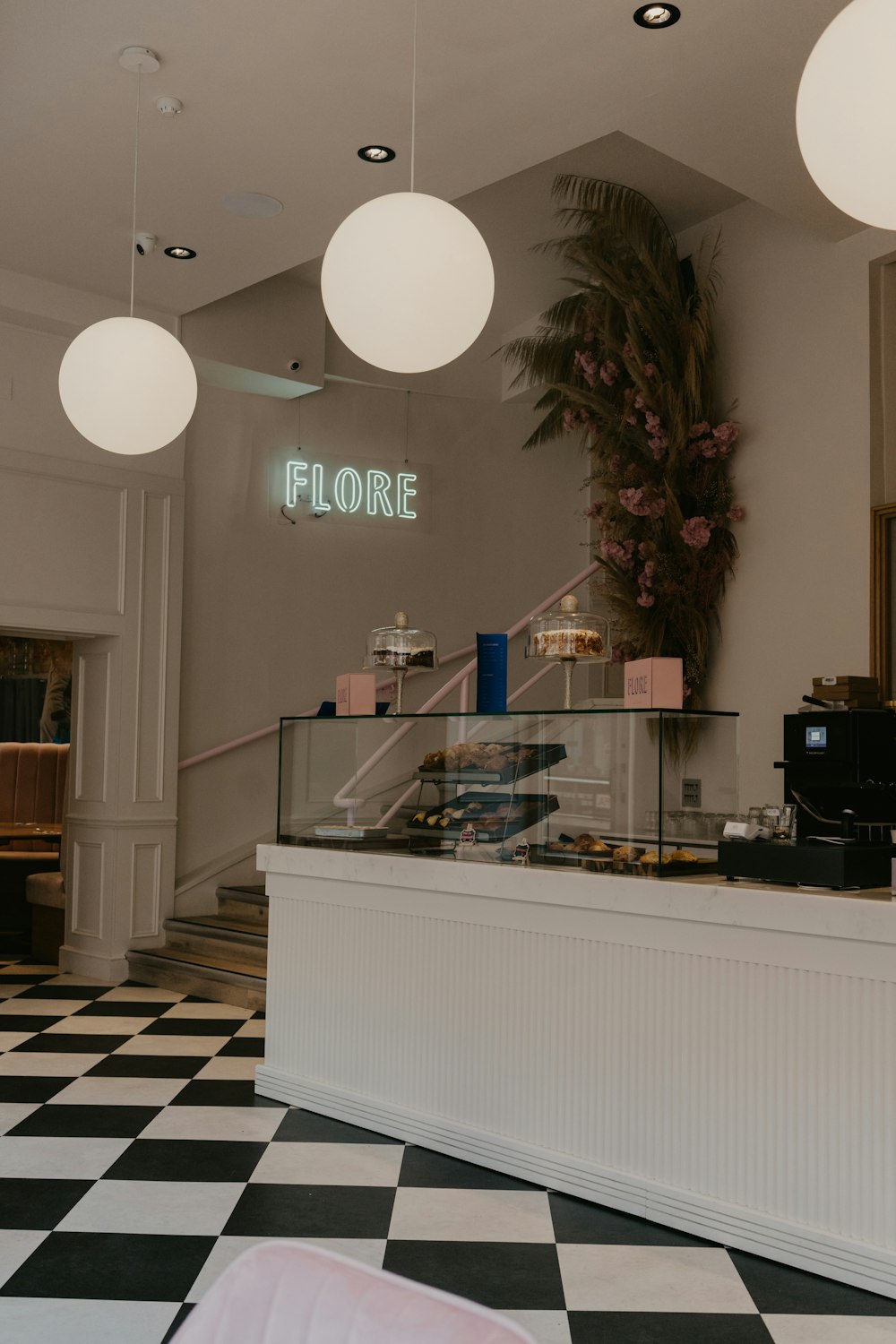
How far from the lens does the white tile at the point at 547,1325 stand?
2320 millimetres

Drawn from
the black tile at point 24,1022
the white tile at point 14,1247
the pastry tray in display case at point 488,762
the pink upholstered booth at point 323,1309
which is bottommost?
the black tile at point 24,1022

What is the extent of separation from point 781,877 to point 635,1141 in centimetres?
81

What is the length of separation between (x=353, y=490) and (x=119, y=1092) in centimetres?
452

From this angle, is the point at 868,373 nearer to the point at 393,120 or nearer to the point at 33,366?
the point at 393,120

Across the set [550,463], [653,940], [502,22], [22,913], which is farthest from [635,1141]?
[550,463]

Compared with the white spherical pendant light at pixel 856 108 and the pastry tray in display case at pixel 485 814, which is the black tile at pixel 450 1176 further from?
the white spherical pendant light at pixel 856 108

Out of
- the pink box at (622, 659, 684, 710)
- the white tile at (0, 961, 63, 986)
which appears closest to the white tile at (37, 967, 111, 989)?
the white tile at (0, 961, 63, 986)

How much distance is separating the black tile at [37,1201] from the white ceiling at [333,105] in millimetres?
3565

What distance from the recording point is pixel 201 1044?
4.81 m

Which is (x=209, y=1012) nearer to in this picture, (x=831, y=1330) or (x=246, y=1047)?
(x=246, y=1047)

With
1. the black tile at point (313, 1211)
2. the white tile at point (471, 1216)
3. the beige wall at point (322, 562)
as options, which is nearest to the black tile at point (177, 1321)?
the black tile at point (313, 1211)

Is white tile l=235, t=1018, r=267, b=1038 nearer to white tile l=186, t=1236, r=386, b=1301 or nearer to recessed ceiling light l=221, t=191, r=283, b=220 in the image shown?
white tile l=186, t=1236, r=386, b=1301

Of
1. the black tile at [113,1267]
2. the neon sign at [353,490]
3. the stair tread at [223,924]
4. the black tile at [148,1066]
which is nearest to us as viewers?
the black tile at [113,1267]

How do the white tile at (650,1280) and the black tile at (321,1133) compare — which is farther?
the black tile at (321,1133)
